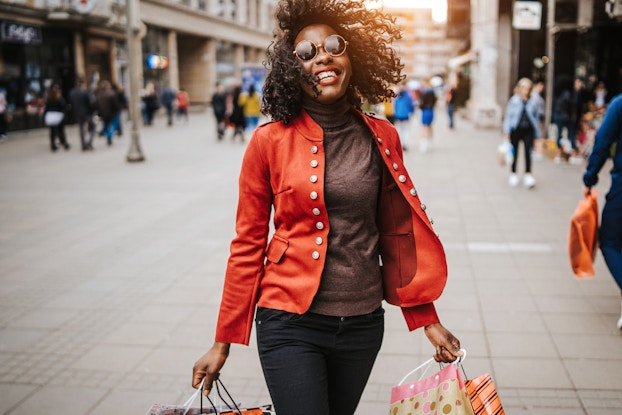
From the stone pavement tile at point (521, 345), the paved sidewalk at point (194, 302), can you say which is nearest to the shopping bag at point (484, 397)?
the paved sidewalk at point (194, 302)

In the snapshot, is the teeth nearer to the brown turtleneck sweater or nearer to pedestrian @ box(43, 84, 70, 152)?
the brown turtleneck sweater

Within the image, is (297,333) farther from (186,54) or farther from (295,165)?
(186,54)

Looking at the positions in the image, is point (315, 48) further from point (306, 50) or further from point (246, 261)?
point (246, 261)

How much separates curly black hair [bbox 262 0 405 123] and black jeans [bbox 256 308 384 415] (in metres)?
0.71

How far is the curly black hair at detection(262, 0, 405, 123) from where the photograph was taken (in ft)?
7.34

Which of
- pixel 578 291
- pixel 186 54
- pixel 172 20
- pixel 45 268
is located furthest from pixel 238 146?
pixel 186 54

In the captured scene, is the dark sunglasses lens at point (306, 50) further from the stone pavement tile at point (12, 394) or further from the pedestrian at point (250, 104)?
the pedestrian at point (250, 104)

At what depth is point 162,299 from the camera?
5.66 m

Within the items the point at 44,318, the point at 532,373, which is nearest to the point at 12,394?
the point at 44,318

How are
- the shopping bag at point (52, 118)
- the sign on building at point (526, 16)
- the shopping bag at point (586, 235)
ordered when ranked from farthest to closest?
the shopping bag at point (52, 118) → the sign on building at point (526, 16) → the shopping bag at point (586, 235)

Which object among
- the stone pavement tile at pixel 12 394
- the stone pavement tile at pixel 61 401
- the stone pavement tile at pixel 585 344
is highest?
the stone pavement tile at pixel 585 344

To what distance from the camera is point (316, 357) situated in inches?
82.7

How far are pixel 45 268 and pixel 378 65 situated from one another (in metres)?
5.37

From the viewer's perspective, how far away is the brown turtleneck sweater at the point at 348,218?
2150 millimetres
